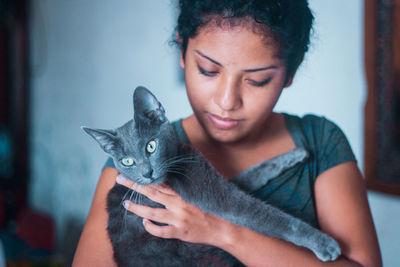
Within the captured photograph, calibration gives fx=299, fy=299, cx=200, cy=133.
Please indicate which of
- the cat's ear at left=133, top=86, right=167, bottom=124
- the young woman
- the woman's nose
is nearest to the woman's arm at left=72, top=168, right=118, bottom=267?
the young woman

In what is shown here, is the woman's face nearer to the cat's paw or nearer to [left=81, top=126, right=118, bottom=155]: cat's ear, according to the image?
[left=81, top=126, right=118, bottom=155]: cat's ear

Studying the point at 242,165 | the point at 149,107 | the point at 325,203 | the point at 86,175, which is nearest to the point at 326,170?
the point at 325,203

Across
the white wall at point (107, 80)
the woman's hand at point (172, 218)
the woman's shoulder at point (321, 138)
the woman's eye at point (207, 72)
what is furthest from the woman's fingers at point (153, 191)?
the woman's shoulder at point (321, 138)

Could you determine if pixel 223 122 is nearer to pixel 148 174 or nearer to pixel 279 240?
pixel 148 174

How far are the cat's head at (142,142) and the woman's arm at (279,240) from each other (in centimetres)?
5

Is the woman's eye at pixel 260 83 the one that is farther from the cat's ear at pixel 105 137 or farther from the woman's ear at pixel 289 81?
the cat's ear at pixel 105 137

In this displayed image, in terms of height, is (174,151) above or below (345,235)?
above

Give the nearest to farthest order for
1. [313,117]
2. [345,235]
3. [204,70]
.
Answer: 1. [204,70]
2. [345,235]
3. [313,117]

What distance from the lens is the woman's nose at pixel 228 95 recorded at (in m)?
0.49

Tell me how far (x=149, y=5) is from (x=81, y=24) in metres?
0.17

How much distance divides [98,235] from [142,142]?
205 millimetres

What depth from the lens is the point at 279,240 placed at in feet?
1.99

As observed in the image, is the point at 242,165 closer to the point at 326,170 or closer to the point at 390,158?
the point at 326,170

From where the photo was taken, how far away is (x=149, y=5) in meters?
0.64
